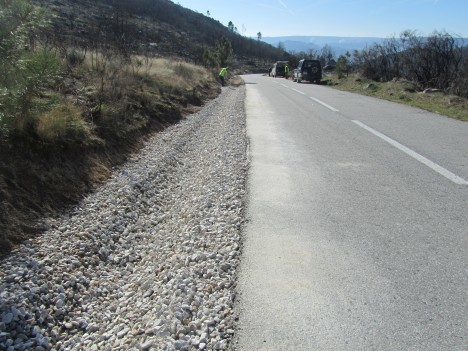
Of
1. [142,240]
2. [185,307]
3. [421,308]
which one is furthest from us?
[142,240]

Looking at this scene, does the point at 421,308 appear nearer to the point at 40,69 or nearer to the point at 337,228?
the point at 337,228

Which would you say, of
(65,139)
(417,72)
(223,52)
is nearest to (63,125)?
(65,139)

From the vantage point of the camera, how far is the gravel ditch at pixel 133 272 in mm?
3191

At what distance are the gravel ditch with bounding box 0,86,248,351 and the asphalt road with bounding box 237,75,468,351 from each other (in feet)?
1.01

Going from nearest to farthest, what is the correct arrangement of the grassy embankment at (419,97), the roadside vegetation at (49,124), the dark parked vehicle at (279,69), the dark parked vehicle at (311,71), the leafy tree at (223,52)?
the roadside vegetation at (49,124) → the grassy embankment at (419,97) → the dark parked vehicle at (311,71) → the leafy tree at (223,52) → the dark parked vehicle at (279,69)

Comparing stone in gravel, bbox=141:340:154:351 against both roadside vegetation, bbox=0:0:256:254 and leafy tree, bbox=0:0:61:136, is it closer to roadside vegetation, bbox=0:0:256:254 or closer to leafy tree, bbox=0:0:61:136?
roadside vegetation, bbox=0:0:256:254

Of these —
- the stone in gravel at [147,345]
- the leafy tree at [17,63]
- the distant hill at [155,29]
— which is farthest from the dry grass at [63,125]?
the distant hill at [155,29]

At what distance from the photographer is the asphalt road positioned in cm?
289

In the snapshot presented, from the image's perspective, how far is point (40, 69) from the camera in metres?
6.04

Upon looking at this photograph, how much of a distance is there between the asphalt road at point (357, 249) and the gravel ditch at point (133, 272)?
307 mm

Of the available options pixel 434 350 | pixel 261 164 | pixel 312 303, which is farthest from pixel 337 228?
pixel 261 164

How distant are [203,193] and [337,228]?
2510 millimetres

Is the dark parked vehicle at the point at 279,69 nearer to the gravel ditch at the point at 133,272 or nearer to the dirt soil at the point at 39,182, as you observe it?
the dirt soil at the point at 39,182

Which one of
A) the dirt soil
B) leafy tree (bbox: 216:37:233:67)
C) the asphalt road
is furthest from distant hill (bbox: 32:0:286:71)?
the asphalt road
